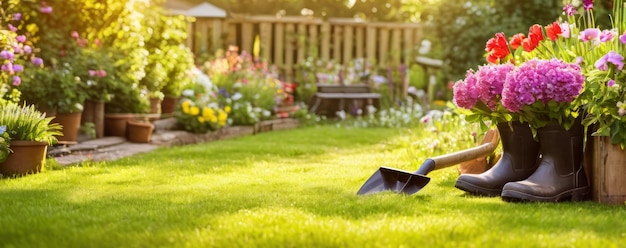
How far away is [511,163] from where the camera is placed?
15.9 ft

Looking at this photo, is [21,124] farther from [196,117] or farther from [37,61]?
[196,117]

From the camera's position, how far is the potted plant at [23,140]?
541 cm

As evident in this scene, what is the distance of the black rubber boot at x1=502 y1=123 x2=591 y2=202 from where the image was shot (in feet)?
14.9

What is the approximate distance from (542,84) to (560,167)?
1.67ft

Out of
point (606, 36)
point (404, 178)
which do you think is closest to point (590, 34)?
point (606, 36)

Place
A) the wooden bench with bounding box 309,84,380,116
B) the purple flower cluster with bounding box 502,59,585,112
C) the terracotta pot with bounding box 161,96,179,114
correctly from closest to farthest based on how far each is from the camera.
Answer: the purple flower cluster with bounding box 502,59,585,112
the terracotta pot with bounding box 161,96,179,114
the wooden bench with bounding box 309,84,380,116

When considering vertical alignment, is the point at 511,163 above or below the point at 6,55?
below

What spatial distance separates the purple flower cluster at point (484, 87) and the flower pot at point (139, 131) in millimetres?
3733

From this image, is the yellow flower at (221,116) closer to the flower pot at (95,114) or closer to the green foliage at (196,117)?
the green foliage at (196,117)

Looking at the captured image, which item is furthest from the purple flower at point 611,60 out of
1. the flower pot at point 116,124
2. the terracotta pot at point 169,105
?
the terracotta pot at point 169,105

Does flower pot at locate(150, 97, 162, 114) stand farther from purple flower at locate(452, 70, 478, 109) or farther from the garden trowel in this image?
Result: purple flower at locate(452, 70, 478, 109)

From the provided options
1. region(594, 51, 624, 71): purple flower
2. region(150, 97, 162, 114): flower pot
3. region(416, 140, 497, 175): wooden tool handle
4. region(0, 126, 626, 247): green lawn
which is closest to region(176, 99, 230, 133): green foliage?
region(150, 97, 162, 114): flower pot

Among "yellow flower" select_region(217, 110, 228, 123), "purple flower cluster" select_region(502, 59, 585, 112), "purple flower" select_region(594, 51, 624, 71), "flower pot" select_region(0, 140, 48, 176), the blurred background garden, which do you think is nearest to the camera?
"purple flower" select_region(594, 51, 624, 71)

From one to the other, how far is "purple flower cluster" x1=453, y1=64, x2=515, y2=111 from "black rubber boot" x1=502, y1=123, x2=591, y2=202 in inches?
12.8
